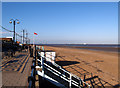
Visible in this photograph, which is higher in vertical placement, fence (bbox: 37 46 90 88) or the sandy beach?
fence (bbox: 37 46 90 88)

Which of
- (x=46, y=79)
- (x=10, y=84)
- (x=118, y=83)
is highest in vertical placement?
(x=10, y=84)

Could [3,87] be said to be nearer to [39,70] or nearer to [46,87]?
[39,70]

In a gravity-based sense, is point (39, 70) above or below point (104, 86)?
above

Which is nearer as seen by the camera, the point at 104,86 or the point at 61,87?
the point at 61,87

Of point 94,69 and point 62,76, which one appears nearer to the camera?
point 62,76

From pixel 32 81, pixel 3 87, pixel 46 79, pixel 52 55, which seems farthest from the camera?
pixel 52 55

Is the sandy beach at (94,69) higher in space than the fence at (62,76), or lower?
lower

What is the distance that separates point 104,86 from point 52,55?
523 centimetres

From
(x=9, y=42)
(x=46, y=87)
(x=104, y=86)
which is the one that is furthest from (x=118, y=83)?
(x=9, y=42)

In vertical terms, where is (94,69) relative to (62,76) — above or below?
below

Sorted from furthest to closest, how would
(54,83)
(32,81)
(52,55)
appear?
(52,55) < (54,83) < (32,81)

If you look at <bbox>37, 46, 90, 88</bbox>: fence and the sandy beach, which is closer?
<bbox>37, 46, 90, 88</bbox>: fence

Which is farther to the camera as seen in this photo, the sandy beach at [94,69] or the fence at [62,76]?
the sandy beach at [94,69]

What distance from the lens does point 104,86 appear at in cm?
854
